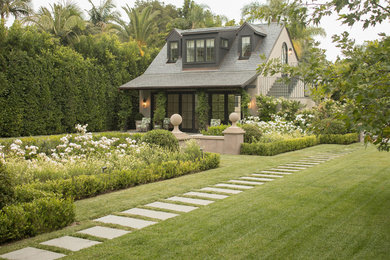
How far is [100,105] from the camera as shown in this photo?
2398cm

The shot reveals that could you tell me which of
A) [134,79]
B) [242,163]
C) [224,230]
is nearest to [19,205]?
[224,230]

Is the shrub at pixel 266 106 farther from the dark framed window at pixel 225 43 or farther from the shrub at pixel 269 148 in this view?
the shrub at pixel 269 148

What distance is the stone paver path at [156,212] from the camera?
13.8ft

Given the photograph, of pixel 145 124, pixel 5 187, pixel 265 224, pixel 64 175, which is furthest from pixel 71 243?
pixel 145 124

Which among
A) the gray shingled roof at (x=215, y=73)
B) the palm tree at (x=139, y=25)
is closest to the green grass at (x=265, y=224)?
the gray shingled roof at (x=215, y=73)

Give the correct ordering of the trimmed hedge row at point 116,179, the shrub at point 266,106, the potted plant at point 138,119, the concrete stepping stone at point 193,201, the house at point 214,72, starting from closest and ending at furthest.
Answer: the concrete stepping stone at point 193,201 < the trimmed hedge row at point 116,179 < the shrub at point 266,106 < the house at point 214,72 < the potted plant at point 138,119

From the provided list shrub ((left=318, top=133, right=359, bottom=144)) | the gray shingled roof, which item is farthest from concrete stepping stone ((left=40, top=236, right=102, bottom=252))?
the gray shingled roof

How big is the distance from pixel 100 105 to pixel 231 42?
30.5 ft

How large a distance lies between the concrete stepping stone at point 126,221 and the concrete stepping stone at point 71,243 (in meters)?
0.71

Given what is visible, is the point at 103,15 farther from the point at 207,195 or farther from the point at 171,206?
the point at 171,206

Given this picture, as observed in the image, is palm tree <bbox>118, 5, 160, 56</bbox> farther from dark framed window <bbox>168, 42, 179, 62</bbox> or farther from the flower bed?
the flower bed

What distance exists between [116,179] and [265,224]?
3.46m

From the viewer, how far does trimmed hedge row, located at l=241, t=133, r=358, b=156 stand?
541 inches

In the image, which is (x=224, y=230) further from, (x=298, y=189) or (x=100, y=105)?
(x=100, y=105)
